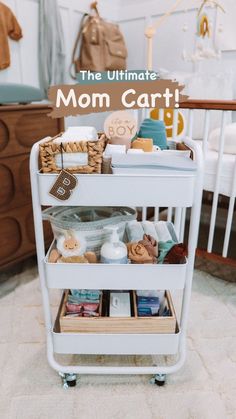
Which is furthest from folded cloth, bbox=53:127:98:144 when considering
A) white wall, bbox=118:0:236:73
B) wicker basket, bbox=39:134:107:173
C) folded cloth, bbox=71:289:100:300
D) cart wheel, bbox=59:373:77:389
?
white wall, bbox=118:0:236:73

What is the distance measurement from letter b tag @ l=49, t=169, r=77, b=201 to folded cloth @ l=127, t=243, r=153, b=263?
258 mm

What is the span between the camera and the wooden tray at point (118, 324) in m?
0.90

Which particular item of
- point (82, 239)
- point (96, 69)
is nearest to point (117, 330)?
point (82, 239)

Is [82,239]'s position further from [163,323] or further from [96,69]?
[96,69]

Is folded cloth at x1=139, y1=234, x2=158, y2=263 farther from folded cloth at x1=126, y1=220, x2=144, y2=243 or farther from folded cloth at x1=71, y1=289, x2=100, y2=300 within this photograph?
folded cloth at x1=71, y1=289, x2=100, y2=300

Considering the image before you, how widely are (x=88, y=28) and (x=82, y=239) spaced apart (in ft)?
6.55

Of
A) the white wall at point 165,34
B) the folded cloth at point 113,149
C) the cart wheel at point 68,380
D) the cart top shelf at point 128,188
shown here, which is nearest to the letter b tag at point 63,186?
the cart top shelf at point 128,188

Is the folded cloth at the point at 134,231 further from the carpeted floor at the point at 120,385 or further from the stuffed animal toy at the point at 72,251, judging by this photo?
the carpeted floor at the point at 120,385

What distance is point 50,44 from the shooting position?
2.11m

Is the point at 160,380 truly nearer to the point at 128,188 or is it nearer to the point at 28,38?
the point at 128,188

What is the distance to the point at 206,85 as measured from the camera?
210 cm

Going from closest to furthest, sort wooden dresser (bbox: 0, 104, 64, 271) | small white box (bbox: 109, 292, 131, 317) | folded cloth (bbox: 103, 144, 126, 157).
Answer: folded cloth (bbox: 103, 144, 126, 157), small white box (bbox: 109, 292, 131, 317), wooden dresser (bbox: 0, 104, 64, 271)

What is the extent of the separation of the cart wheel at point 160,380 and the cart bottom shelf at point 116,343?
0.31ft

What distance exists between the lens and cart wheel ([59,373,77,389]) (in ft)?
3.14
